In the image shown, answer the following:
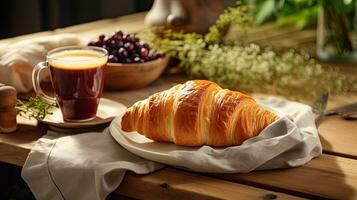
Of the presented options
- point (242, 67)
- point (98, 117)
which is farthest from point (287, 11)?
point (98, 117)

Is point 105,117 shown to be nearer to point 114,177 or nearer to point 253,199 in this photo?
point 114,177

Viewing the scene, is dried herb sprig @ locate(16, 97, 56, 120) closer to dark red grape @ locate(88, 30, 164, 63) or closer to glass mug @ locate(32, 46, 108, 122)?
glass mug @ locate(32, 46, 108, 122)

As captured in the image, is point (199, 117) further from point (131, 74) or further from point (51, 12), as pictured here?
point (51, 12)

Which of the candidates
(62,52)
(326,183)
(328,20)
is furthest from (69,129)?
(328,20)

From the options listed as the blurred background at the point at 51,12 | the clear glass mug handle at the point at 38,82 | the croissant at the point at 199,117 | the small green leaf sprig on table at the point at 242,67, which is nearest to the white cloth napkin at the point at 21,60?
the clear glass mug handle at the point at 38,82

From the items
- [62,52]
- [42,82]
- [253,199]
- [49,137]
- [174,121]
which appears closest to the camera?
[253,199]

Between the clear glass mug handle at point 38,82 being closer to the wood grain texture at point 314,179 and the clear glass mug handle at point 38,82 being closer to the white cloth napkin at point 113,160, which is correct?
the white cloth napkin at point 113,160
